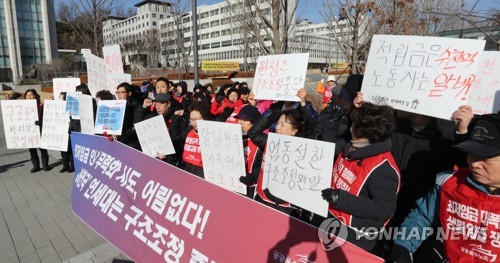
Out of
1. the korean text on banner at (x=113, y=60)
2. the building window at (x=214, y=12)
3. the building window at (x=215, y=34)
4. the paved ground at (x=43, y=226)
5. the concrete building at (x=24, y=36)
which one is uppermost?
the building window at (x=214, y=12)

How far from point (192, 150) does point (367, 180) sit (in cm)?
206

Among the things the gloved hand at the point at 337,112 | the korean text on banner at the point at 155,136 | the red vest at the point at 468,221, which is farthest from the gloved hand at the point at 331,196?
the korean text on banner at the point at 155,136

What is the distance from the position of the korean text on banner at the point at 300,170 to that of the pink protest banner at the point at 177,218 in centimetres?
18

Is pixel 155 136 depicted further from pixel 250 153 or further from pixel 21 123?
pixel 21 123

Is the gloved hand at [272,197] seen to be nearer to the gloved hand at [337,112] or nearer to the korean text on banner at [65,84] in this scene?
the gloved hand at [337,112]

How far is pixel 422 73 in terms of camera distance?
233cm

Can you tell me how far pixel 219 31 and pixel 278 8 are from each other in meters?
78.0

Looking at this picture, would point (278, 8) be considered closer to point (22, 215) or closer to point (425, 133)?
point (425, 133)

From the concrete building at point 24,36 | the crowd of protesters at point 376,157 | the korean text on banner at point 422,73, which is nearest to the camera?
the crowd of protesters at point 376,157

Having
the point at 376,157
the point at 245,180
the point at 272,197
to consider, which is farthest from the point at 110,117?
the point at 376,157

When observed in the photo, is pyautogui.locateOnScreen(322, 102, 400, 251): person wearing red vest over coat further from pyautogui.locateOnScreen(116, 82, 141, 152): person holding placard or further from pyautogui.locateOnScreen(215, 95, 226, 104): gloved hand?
pyautogui.locateOnScreen(215, 95, 226, 104): gloved hand

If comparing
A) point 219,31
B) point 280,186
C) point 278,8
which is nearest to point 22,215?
point 280,186

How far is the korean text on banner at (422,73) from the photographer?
215cm

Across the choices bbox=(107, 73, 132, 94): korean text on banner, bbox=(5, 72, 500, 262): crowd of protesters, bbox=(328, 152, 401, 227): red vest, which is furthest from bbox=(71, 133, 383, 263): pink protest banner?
bbox=(107, 73, 132, 94): korean text on banner
